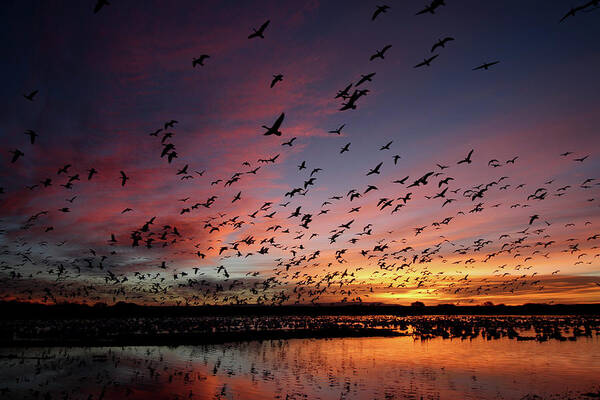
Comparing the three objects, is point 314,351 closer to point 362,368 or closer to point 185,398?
point 362,368

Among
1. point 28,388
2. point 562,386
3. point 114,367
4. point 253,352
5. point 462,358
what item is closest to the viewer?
point 28,388

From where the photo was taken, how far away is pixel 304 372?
2664 cm

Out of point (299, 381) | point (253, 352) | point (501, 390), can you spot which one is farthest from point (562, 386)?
point (253, 352)

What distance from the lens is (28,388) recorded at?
830 inches

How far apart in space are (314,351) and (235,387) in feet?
57.5

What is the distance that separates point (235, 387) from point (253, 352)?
15.9 metres

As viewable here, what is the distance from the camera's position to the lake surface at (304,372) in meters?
20.7

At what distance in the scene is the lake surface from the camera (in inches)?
813

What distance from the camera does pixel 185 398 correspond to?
19.5 m

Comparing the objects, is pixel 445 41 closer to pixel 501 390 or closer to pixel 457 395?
pixel 457 395

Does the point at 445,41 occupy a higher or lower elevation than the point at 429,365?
higher

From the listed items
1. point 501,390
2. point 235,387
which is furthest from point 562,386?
point 235,387

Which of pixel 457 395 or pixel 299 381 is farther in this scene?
pixel 299 381

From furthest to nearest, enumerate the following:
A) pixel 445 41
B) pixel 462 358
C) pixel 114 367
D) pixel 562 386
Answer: pixel 462 358 → pixel 114 367 → pixel 562 386 → pixel 445 41
